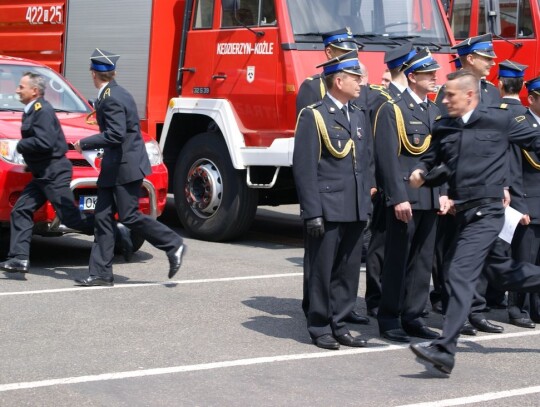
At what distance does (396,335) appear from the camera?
7.34 meters

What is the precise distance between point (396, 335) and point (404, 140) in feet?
4.11

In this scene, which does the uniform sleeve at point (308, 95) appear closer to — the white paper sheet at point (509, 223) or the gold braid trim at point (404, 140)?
the gold braid trim at point (404, 140)

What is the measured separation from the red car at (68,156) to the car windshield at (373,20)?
1876 mm

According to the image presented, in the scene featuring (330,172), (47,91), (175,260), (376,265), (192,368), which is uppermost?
(47,91)

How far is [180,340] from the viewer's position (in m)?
7.15

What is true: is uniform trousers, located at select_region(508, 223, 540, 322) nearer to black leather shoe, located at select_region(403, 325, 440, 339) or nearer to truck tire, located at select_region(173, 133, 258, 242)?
black leather shoe, located at select_region(403, 325, 440, 339)

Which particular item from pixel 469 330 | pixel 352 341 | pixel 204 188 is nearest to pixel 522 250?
Result: pixel 469 330

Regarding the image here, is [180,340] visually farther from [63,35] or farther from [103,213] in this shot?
[63,35]

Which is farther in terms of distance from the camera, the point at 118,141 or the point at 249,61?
the point at 249,61

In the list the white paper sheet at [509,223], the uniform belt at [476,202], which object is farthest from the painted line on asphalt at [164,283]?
the uniform belt at [476,202]

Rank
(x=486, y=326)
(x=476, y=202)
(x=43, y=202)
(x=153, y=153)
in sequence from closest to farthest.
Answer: (x=476, y=202), (x=486, y=326), (x=43, y=202), (x=153, y=153)

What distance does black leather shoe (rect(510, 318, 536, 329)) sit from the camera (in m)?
7.90

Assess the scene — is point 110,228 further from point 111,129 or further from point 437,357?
point 437,357

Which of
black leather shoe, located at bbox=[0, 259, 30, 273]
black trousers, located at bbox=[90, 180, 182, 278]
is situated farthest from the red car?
black trousers, located at bbox=[90, 180, 182, 278]
